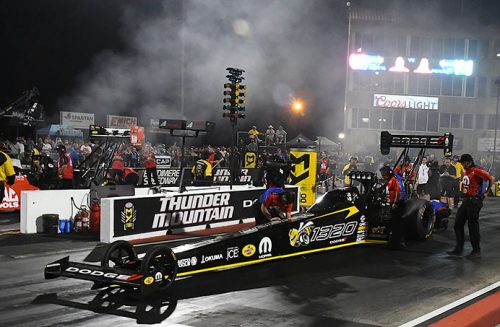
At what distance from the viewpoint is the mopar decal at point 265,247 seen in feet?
24.2

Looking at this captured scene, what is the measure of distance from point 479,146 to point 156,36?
35277 millimetres

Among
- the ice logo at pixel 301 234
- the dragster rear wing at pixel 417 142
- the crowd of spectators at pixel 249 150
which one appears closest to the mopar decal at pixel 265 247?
the ice logo at pixel 301 234


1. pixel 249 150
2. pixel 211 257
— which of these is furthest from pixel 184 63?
pixel 211 257

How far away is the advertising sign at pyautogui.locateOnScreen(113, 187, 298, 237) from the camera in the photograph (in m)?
10.6

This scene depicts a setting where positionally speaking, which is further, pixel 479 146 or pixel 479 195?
pixel 479 146

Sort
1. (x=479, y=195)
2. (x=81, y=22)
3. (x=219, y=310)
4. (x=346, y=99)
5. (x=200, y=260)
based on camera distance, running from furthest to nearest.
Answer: (x=346, y=99) → (x=81, y=22) → (x=479, y=195) → (x=200, y=260) → (x=219, y=310)

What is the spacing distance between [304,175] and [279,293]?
356 inches

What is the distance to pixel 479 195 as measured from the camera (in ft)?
29.8

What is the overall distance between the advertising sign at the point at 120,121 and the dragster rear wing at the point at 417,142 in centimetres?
2347

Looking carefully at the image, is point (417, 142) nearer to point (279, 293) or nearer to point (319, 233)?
point (319, 233)

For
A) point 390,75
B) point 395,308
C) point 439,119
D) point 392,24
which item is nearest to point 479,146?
point 439,119

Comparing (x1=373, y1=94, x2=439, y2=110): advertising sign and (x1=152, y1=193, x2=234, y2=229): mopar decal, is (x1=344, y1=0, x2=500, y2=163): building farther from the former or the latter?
(x1=152, y1=193, x2=234, y2=229): mopar decal

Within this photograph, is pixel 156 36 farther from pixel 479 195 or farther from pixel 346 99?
pixel 346 99

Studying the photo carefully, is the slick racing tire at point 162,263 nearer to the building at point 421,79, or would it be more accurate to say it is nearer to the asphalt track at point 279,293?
the asphalt track at point 279,293
